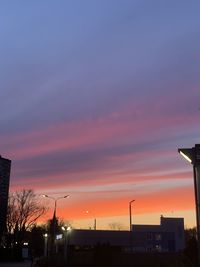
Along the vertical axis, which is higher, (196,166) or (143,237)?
(143,237)

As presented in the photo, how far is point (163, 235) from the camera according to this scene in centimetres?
13350

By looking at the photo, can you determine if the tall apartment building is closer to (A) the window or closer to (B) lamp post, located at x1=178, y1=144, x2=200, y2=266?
(A) the window

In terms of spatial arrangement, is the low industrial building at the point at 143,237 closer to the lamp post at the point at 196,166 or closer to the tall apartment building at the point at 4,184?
the tall apartment building at the point at 4,184

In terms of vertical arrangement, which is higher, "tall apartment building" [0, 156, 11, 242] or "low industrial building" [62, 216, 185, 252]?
"tall apartment building" [0, 156, 11, 242]

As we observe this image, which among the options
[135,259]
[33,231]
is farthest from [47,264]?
[33,231]

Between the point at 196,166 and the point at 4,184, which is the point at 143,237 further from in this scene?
the point at 196,166

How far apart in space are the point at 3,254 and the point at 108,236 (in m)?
29.5

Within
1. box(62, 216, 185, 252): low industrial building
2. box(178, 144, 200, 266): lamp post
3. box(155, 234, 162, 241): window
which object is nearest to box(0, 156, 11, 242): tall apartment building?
box(62, 216, 185, 252): low industrial building

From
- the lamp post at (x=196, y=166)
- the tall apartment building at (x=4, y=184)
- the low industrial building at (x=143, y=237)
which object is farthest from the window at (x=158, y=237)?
the lamp post at (x=196, y=166)

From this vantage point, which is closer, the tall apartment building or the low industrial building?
the tall apartment building

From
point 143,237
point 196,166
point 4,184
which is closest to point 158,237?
point 143,237

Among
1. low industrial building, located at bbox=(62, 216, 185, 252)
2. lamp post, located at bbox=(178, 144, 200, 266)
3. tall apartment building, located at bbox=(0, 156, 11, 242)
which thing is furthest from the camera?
low industrial building, located at bbox=(62, 216, 185, 252)

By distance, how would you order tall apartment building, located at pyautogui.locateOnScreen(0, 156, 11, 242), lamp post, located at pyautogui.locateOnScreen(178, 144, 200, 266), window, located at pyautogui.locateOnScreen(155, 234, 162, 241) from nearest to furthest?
lamp post, located at pyautogui.locateOnScreen(178, 144, 200, 266) → tall apartment building, located at pyautogui.locateOnScreen(0, 156, 11, 242) → window, located at pyautogui.locateOnScreen(155, 234, 162, 241)

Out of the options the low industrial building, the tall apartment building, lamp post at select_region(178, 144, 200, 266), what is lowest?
lamp post at select_region(178, 144, 200, 266)
